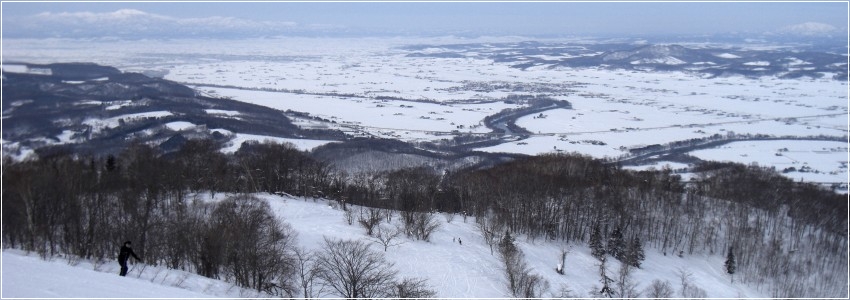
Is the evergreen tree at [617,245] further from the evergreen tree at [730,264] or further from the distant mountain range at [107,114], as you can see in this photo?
the distant mountain range at [107,114]

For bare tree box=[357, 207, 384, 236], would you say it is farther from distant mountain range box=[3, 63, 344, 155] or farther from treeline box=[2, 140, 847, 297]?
distant mountain range box=[3, 63, 344, 155]

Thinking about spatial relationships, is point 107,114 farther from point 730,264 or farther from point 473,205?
point 730,264

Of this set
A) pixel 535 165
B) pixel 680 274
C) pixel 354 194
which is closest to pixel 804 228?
pixel 680 274

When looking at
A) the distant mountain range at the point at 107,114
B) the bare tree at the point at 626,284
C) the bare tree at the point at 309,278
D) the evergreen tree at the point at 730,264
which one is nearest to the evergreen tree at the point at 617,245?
the bare tree at the point at 626,284

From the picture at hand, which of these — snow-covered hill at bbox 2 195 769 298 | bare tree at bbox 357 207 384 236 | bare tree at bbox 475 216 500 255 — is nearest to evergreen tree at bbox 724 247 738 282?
snow-covered hill at bbox 2 195 769 298

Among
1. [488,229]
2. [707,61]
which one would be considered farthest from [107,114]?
[707,61]

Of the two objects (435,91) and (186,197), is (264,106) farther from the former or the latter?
(186,197)

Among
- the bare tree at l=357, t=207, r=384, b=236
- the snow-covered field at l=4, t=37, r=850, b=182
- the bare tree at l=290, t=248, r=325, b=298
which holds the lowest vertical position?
the snow-covered field at l=4, t=37, r=850, b=182
